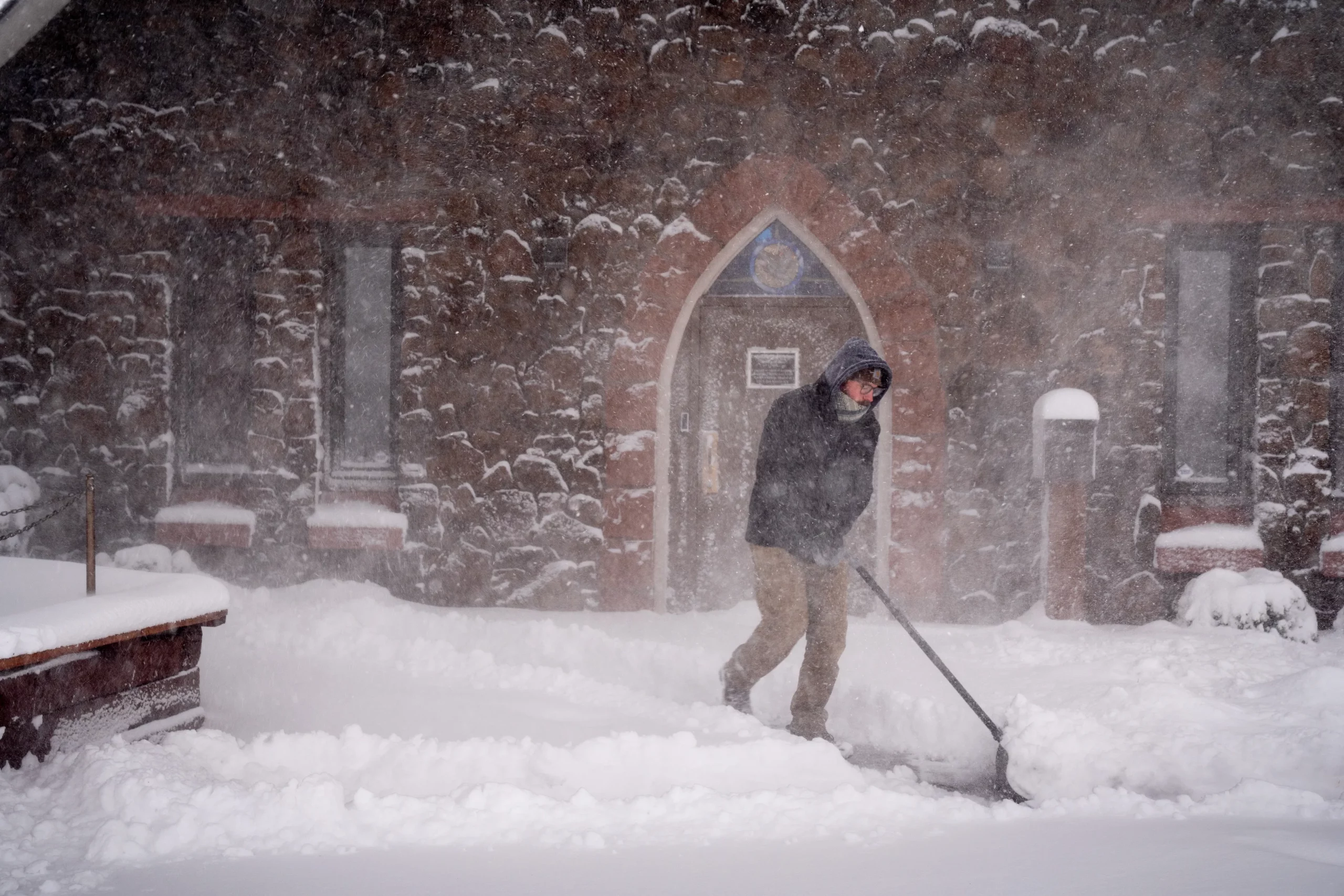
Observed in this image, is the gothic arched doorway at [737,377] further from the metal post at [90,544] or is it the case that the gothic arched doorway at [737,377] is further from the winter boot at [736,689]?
the metal post at [90,544]

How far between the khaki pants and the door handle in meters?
2.22

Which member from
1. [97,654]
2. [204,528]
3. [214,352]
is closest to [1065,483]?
[97,654]

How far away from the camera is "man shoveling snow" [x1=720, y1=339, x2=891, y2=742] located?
351 cm

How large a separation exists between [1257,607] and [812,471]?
3.32 metres

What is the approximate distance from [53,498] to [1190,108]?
8167 mm

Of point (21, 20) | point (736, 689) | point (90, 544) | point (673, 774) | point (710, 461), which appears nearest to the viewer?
point (673, 774)

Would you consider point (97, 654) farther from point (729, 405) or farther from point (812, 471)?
point (729, 405)

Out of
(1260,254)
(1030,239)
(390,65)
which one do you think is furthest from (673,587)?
(1260,254)

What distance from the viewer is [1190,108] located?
5.33 meters

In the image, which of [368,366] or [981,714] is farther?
[368,366]

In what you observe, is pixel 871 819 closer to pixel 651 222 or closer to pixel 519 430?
pixel 519 430

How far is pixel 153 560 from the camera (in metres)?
5.51

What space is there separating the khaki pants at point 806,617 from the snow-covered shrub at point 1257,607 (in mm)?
2905

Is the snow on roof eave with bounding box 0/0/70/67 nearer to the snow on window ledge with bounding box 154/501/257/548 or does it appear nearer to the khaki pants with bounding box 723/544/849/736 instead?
the snow on window ledge with bounding box 154/501/257/548
